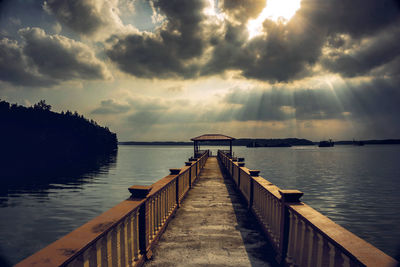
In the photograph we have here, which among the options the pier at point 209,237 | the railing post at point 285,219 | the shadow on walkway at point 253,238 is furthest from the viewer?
the shadow on walkway at point 253,238

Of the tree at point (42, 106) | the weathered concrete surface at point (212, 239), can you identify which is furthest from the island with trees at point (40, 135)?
the weathered concrete surface at point (212, 239)

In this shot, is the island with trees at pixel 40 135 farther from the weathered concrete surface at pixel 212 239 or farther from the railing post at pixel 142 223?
the railing post at pixel 142 223

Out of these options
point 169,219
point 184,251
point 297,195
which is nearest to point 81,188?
point 169,219

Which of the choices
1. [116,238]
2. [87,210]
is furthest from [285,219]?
[87,210]

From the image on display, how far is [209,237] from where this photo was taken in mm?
5676

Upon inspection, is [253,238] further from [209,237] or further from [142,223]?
[142,223]

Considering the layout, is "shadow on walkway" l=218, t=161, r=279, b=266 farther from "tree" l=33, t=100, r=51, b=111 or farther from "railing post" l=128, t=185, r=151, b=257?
"tree" l=33, t=100, r=51, b=111

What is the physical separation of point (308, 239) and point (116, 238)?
3.19 metres

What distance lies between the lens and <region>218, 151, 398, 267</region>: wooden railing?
92.6 inches

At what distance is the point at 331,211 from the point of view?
70.4 feet

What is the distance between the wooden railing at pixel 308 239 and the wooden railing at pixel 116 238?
2.87 m

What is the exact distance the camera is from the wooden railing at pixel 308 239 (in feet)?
7.72

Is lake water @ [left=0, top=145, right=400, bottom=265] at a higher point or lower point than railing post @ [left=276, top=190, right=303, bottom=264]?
lower

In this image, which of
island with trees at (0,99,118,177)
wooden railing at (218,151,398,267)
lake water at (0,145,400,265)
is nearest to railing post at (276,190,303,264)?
wooden railing at (218,151,398,267)
